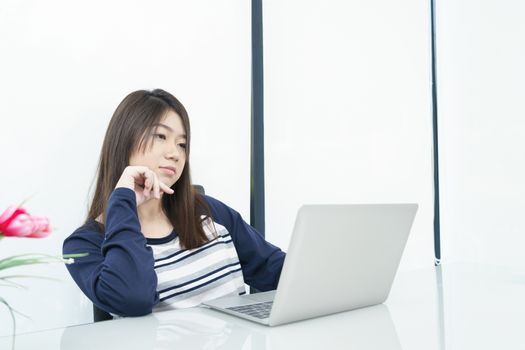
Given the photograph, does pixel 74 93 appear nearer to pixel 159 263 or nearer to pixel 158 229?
pixel 158 229

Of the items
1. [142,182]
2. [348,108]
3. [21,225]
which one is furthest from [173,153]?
[348,108]

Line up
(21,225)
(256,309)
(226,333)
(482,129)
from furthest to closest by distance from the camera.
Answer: (482,129)
(256,309)
(226,333)
(21,225)

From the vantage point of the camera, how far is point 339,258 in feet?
3.17

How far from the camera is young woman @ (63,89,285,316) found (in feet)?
3.85

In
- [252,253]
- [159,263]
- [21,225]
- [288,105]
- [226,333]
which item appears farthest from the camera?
[288,105]

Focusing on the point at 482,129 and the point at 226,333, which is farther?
the point at 482,129

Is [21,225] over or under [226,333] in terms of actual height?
over

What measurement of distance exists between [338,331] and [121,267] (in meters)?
0.51

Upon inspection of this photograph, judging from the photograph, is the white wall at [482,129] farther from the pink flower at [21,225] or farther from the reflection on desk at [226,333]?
the pink flower at [21,225]

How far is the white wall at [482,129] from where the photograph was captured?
9.56ft

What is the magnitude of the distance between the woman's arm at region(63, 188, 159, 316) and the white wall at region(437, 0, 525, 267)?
2.40 metres

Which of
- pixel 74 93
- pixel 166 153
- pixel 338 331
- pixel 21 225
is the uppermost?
pixel 74 93

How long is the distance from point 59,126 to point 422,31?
92.3 inches

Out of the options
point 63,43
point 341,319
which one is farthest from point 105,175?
point 341,319
